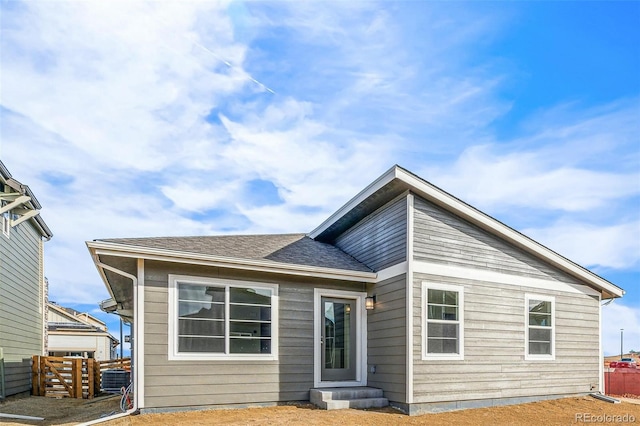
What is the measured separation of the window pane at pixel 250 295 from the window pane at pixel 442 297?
2957mm

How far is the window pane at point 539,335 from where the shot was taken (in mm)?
9594

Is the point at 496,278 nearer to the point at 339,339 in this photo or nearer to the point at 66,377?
the point at 339,339

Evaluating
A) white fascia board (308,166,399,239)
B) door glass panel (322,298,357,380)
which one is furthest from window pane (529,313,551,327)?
white fascia board (308,166,399,239)

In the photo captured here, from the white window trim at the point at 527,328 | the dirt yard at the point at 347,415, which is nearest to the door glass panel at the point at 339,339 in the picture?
the dirt yard at the point at 347,415

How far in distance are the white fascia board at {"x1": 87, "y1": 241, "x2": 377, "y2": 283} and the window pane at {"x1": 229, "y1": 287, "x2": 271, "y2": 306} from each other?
0.42m

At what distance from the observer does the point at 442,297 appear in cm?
855

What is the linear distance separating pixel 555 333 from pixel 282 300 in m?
5.98

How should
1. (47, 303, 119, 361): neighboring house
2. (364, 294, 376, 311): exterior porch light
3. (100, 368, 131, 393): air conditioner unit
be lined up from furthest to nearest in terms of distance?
(47, 303, 119, 361): neighboring house → (100, 368, 131, 393): air conditioner unit → (364, 294, 376, 311): exterior porch light

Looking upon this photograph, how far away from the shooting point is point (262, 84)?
36.8 feet

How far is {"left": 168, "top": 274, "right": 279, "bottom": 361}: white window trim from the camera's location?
295 inches

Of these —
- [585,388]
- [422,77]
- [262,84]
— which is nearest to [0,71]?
[262,84]

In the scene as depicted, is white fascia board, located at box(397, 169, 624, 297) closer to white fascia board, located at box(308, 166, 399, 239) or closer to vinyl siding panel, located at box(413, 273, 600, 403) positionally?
white fascia board, located at box(308, 166, 399, 239)

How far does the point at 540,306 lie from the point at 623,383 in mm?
5685

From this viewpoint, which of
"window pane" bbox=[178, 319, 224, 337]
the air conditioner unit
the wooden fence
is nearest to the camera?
"window pane" bbox=[178, 319, 224, 337]
